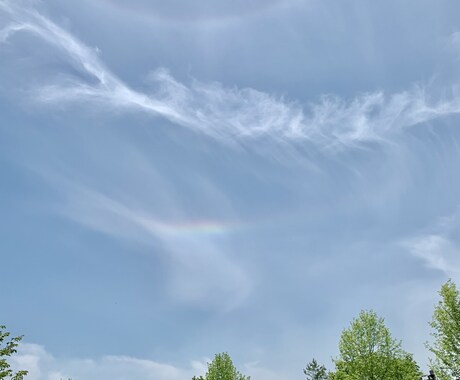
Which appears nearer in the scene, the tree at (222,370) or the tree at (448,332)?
the tree at (448,332)

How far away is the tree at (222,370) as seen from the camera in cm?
5178

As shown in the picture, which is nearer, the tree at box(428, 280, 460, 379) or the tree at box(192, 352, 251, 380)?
the tree at box(428, 280, 460, 379)

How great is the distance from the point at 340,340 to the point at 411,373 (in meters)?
7.10

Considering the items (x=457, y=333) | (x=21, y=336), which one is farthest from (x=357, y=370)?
(x=21, y=336)

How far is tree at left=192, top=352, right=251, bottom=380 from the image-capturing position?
51.8 meters

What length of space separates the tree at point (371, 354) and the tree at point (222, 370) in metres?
14.2

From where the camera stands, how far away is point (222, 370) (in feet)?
171

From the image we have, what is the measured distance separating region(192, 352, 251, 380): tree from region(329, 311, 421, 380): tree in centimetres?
1424

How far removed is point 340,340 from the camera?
43531 mm

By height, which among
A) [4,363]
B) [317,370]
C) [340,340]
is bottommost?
[4,363]

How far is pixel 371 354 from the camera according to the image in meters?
42.0

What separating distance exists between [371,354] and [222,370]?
18.4m

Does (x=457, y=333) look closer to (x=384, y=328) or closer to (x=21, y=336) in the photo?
(x=384, y=328)

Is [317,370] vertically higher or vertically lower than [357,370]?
higher
